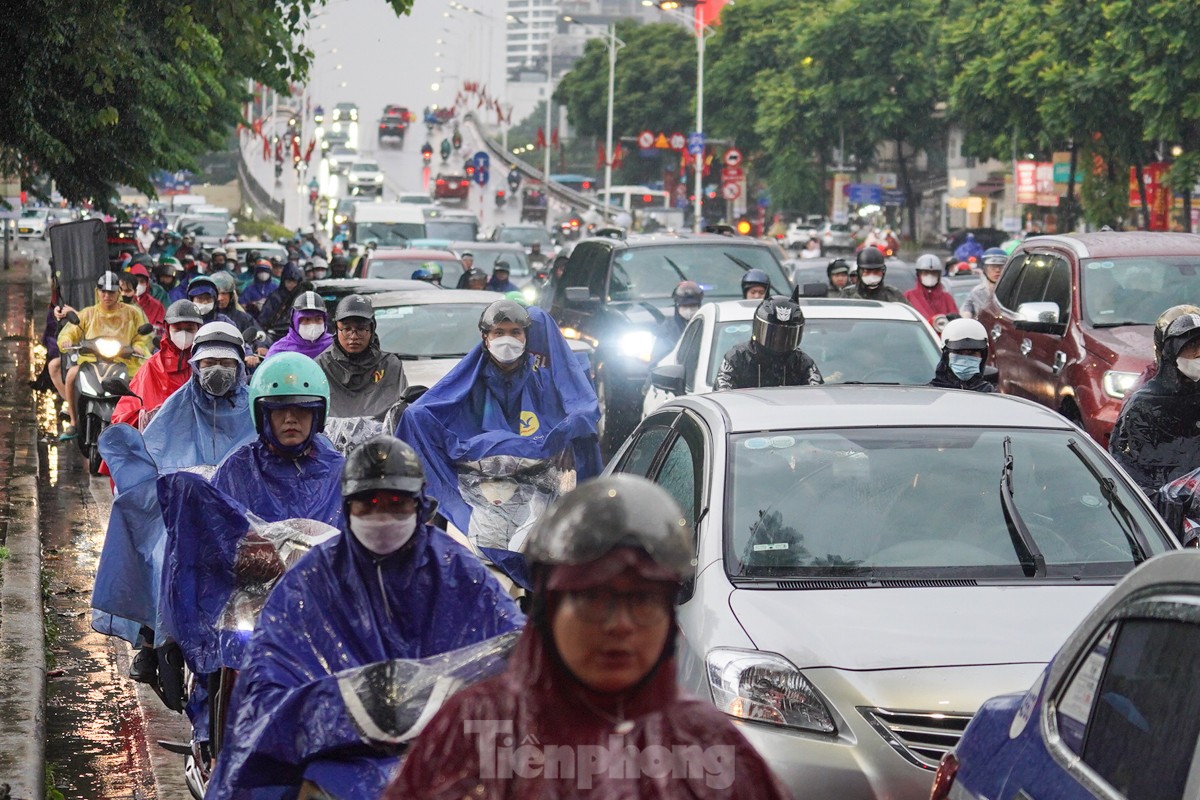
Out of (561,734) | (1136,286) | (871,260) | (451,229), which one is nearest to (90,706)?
(561,734)

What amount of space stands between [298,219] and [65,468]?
9459 centimetres

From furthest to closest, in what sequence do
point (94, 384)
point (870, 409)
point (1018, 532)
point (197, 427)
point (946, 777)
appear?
1. point (94, 384)
2. point (197, 427)
3. point (870, 409)
4. point (1018, 532)
5. point (946, 777)

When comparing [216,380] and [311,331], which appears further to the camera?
[311,331]

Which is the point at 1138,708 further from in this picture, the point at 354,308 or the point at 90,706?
the point at 354,308

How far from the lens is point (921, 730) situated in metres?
5.07

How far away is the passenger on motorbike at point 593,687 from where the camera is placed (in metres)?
2.55

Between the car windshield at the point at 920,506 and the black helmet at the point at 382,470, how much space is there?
1.78 m

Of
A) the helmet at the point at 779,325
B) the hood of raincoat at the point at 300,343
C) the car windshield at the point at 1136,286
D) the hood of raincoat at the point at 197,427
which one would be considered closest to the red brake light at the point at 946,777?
the hood of raincoat at the point at 197,427

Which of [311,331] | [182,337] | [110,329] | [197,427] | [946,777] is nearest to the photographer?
[946,777]

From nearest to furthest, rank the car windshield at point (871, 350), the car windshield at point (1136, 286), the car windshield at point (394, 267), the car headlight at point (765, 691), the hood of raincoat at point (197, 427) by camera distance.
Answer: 1. the car headlight at point (765, 691)
2. the hood of raincoat at point (197, 427)
3. the car windshield at point (871, 350)
4. the car windshield at point (1136, 286)
5. the car windshield at point (394, 267)

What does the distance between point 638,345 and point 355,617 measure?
1196 cm

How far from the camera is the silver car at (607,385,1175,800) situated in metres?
5.14

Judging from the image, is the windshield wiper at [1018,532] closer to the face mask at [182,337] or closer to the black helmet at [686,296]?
the face mask at [182,337]

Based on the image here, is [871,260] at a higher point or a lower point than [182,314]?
higher
